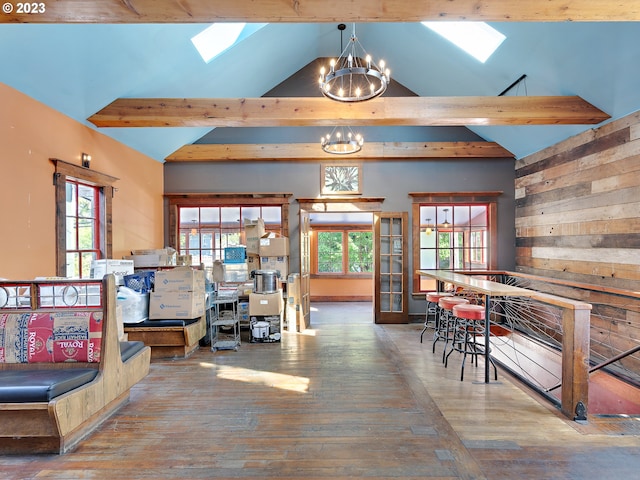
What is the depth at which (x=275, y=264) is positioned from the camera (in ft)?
17.4

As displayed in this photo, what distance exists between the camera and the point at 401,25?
4.75 m

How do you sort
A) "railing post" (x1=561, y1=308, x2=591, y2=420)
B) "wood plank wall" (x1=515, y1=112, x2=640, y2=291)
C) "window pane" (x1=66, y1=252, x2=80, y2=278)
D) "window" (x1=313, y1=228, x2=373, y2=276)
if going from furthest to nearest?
"window" (x1=313, y1=228, x2=373, y2=276)
"window pane" (x1=66, y1=252, x2=80, y2=278)
"wood plank wall" (x1=515, y1=112, x2=640, y2=291)
"railing post" (x1=561, y1=308, x2=591, y2=420)

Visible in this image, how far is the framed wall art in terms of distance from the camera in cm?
589

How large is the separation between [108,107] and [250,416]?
3.93 metres

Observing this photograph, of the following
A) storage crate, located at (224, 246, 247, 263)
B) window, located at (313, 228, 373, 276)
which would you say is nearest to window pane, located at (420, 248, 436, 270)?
window, located at (313, 228, 373, 276)

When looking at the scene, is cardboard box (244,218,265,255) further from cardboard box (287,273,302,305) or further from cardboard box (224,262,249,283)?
cardboard box (287,273,302,305)

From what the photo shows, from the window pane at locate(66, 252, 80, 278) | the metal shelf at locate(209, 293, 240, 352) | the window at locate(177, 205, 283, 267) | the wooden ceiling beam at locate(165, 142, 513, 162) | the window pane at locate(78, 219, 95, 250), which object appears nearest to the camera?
the window pane at locate(66, 252, 80, 278)

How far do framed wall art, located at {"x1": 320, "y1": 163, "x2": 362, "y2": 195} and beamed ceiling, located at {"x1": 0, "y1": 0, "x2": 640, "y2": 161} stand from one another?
28 cm

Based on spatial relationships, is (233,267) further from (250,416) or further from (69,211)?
(250,416)

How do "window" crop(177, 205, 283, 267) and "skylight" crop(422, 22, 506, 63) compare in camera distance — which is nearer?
"skylight" crop(422, 22, 506, 63)

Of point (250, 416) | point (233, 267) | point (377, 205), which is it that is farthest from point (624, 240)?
point (233, 267)

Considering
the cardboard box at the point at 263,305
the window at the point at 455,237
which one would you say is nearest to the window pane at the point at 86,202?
the cardboard box at the point at 263,305

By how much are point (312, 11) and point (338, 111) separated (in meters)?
1.89

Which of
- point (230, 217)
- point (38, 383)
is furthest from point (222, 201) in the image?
point (38, 383)
